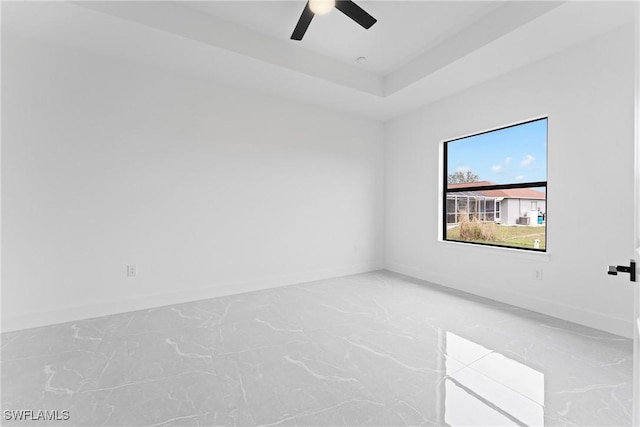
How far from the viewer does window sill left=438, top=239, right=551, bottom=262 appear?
2.89m

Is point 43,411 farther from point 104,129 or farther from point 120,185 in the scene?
point 104,129

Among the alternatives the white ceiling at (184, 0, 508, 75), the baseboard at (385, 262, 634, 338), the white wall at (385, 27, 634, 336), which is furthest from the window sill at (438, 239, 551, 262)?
the white ceiling at (184, 0, 508, 75)

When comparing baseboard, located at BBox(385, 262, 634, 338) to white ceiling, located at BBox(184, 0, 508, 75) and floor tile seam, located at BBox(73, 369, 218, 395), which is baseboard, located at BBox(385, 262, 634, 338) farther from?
floor tile seam, located at BBox(73, 369, 218, 395)

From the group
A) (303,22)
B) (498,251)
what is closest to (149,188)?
(303,22)

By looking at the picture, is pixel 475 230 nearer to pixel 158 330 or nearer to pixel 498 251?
pixel 498 251

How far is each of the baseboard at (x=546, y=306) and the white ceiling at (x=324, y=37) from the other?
2409 millimetres

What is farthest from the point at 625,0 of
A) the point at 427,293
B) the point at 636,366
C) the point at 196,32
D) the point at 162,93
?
the point at 162,93

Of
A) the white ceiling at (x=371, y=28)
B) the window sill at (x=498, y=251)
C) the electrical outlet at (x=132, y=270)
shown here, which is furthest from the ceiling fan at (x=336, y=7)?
the electrical outlet at (x=132, y=270)

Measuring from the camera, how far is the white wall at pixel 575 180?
2365mm

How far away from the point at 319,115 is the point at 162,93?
201cm

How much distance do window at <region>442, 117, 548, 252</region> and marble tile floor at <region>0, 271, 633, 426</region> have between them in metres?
0.95

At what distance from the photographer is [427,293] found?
348cm

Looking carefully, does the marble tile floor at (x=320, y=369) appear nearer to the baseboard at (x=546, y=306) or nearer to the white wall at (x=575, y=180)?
the baseboard at (x=546, y=306)

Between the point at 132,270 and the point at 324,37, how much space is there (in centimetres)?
314
